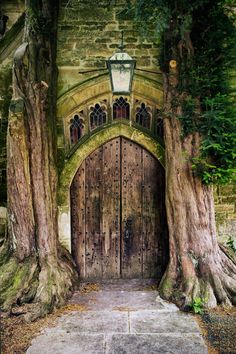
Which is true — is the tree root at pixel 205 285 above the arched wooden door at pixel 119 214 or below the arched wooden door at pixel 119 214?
below

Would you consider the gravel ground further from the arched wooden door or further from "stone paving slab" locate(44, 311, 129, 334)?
the arched wooden door

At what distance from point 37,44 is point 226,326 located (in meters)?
4.58

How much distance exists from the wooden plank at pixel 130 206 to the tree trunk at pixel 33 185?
106cm

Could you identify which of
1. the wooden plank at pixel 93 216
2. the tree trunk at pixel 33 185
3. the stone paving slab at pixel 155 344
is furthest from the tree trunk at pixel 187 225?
the tree trunk at pixel 33 185

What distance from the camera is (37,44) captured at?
555cm

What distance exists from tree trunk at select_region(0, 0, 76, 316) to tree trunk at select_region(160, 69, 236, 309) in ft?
5.42

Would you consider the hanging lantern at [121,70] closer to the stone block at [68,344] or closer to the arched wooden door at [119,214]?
the arched wooden door at [119,214]

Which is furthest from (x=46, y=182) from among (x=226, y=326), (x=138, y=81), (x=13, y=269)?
(x=226, y=326)

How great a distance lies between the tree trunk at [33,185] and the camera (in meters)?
5.06

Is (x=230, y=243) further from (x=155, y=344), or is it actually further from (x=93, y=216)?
(x=155, y=344)

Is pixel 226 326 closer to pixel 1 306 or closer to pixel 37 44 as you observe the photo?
pixel 1 306

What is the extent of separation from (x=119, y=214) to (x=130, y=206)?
0.74ft

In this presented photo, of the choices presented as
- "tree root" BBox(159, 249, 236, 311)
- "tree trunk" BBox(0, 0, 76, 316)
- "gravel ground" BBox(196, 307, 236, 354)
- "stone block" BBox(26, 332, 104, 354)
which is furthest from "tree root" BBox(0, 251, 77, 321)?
"gravel ground" BBox(196, 307, 236, 354)

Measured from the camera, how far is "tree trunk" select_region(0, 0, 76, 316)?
16.6 feet
